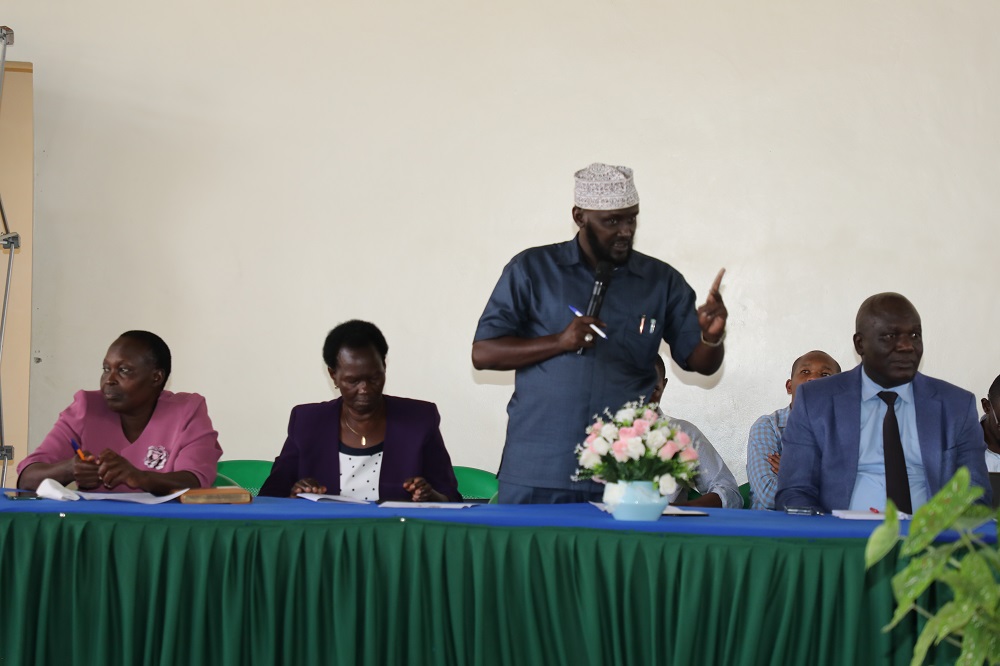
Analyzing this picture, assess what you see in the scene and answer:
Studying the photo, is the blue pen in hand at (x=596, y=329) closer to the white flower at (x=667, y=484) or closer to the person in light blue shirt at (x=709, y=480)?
the white flower at (x=667, y=484)

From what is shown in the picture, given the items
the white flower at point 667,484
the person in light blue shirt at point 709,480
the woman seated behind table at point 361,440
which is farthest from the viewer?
the person in light blue shirt at point 709,480

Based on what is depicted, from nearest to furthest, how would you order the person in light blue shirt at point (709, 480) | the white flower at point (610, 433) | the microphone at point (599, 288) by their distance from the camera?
the white flower at point (610, 433) < the microphone at point (599, 288) < the person in light blue shirt at point (709, 480)

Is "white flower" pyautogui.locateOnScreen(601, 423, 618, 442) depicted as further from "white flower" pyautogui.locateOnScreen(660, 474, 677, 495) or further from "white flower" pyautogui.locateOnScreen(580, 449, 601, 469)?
"white flower" pyautogui.locateOnScreen(660, 474, 677, 495)

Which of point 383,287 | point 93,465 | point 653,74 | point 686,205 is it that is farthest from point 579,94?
point 93,465

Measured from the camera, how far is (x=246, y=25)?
5.80 m

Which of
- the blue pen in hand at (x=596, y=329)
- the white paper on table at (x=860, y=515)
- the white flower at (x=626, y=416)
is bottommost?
the white paper on table at (x=860, y=515)

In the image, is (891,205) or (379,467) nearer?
(379,467)

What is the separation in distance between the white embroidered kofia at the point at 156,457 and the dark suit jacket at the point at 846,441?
212cm

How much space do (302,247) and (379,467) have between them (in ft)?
6.99

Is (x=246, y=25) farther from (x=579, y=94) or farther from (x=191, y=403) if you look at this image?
(x=191, y=403)

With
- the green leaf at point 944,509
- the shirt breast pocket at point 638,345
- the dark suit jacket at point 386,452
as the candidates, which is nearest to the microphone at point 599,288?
the shirt breast pocket at point 638,345

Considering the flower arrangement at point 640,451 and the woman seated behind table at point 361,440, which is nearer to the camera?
the flower arrangement at point 640,451

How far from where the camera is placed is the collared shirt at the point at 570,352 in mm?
3377

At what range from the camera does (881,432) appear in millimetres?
3600
